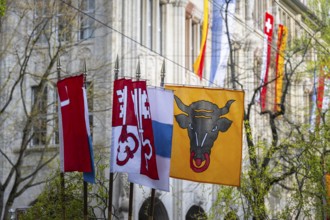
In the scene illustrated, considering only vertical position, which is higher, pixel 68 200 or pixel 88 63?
pixel 88 63

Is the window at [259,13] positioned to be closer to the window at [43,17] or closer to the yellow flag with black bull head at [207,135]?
the window at [43,17]

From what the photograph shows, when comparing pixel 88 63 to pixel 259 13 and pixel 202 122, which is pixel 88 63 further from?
pixel 259 13

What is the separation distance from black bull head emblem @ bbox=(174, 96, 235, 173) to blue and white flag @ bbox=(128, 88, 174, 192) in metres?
1.56

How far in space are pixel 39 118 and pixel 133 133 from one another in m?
12.7

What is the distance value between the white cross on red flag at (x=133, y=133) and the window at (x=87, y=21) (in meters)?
12.9

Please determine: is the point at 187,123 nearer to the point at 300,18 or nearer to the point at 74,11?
the point at 74,11

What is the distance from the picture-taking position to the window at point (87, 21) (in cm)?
3203

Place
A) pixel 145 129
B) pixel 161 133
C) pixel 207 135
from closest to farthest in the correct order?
pixel 145 129 < pixel 161 133 < pixel 207 135

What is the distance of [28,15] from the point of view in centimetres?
3253

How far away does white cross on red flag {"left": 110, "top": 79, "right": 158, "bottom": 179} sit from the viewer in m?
18.7

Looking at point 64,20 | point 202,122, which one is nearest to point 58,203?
point 202,122

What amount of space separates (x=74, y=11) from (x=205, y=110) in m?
11.1

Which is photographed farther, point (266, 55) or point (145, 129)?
point (266, 55)

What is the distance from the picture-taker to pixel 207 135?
2088cm
